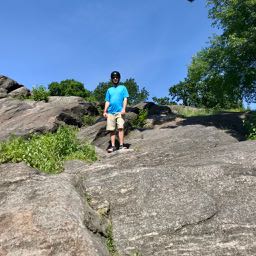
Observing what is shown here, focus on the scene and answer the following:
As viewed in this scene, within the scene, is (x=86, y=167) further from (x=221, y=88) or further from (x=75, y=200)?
(x=221, y=88)

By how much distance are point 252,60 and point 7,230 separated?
48.1 feet

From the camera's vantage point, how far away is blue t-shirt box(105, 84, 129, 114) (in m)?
14.8

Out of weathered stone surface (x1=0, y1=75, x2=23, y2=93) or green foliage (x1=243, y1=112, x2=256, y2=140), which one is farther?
weathered stone surface (x1=0, y1=75, x2=23, y2=93)

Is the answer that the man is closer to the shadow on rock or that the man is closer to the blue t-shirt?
the blue t-shirt

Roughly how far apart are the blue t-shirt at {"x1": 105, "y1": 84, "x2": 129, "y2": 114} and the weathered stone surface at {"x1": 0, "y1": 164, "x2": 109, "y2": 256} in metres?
5.53

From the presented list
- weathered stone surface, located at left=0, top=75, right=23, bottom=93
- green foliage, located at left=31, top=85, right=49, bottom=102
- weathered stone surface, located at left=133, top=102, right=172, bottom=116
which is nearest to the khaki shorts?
weathered stone surface, located at left=133, top=102, right=172, bottom=116

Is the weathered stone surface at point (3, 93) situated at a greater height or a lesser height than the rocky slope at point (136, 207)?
greater

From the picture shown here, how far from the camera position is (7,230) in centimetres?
771

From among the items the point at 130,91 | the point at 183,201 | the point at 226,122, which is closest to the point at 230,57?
the point at 226,122

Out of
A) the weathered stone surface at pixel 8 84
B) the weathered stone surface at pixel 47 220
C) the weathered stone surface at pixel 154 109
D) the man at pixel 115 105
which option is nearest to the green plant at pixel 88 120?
the weathered stone surface at pixel 154 109

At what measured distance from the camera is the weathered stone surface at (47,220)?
725 centimetres

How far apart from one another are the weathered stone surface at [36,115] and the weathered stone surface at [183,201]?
8751mm

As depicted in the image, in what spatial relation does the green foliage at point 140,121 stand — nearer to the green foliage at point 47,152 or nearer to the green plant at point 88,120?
the green plant at point 88,120

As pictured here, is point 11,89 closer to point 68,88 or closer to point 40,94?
point 40,94
